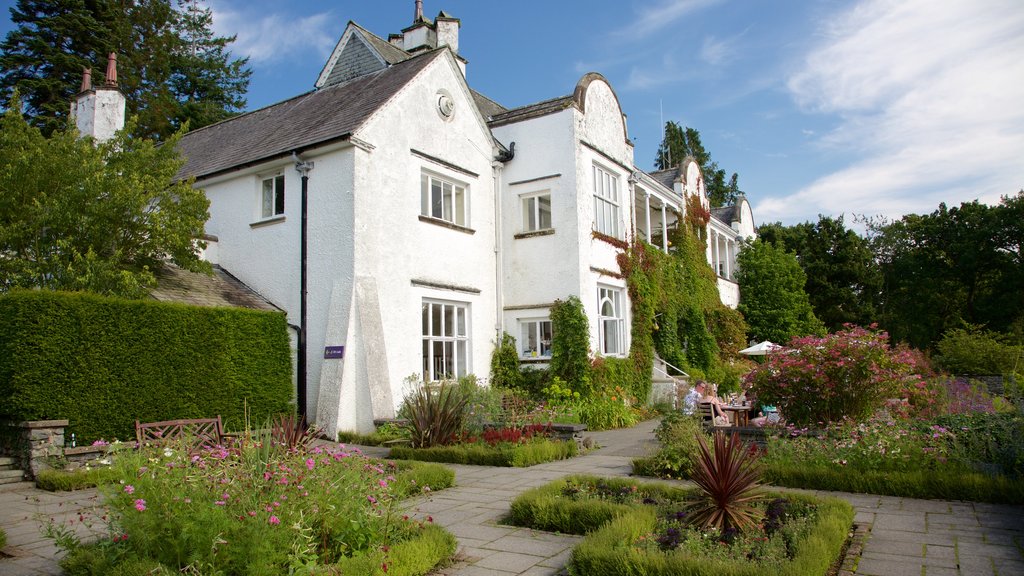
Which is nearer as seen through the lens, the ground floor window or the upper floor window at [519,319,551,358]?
the ground floor window

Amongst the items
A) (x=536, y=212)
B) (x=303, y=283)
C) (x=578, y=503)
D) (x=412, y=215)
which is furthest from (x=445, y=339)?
(x=578, y=503)

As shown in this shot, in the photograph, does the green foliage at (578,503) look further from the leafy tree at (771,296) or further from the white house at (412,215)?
the leafy tree at (771,296)

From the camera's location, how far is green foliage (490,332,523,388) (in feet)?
53.3

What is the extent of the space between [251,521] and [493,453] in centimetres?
632

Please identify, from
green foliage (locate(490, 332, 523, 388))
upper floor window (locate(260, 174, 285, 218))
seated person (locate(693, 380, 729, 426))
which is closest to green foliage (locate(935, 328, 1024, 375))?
seated person (locate(693, 380, 729, 426))

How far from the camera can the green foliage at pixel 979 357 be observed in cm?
1983

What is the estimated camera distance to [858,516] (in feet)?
21.0

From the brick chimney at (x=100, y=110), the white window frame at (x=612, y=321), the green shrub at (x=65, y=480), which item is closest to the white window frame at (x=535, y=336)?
the white window frame at (x=612, y=321)

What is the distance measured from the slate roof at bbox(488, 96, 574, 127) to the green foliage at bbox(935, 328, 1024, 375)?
15479 mm

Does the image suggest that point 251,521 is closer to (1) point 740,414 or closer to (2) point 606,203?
(1) point 740,414

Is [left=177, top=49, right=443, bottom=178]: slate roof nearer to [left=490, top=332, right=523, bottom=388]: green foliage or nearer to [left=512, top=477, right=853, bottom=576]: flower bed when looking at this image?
[left=490, top=332, right=523, bottom=388]: green foliage

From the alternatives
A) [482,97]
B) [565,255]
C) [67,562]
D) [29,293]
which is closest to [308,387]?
[29,293]

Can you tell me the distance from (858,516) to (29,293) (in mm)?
10734

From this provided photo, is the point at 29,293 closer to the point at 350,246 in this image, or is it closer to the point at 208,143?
the point at 350,246
